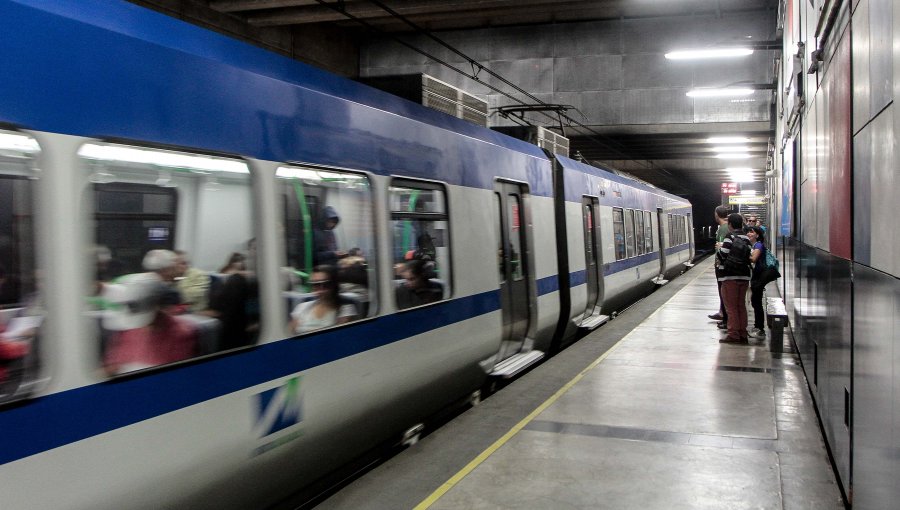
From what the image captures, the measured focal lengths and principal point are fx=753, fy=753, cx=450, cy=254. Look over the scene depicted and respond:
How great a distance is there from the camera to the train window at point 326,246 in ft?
14.4

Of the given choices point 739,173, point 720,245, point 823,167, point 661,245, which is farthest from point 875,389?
point 739,173

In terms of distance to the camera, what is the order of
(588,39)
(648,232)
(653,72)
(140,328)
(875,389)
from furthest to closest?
(588,39)
(653,72)
(648,232)
(140,328)
(875,389)

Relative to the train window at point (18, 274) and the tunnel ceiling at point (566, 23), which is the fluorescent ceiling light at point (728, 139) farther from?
the train window at point (18, 274)

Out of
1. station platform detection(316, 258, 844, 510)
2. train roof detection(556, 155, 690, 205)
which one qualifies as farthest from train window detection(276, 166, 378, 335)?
train roof detection(556, 155, 690, 205)

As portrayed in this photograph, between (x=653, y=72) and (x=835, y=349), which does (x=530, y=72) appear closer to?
(x=653, y=72)

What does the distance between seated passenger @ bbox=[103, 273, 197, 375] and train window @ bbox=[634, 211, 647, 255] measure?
14011 mm

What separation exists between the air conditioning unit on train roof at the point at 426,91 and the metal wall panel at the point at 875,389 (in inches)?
167

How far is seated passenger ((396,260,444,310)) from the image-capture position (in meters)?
5.71

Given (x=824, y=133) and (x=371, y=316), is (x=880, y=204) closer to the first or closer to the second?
(x=824, y=133)

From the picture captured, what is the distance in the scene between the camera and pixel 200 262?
3721 millimetres

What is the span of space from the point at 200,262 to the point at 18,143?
3.48 ft

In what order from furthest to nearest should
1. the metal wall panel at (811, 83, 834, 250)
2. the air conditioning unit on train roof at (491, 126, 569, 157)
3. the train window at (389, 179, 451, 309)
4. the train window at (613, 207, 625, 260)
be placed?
1. the train window at (613, 207, 625, 260)
2. the air conditioning unit on train roof at (491, 126, 569, 157)
3. the train window at (389, 179, 451, 309)
4. the metal wall panel at (811, 83, 834, 250)

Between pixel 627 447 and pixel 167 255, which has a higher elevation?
pixel 167 255

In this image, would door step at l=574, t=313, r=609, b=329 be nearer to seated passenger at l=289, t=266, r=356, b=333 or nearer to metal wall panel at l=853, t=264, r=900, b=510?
seated passenger at l=289, t=266, r=356, b=333
